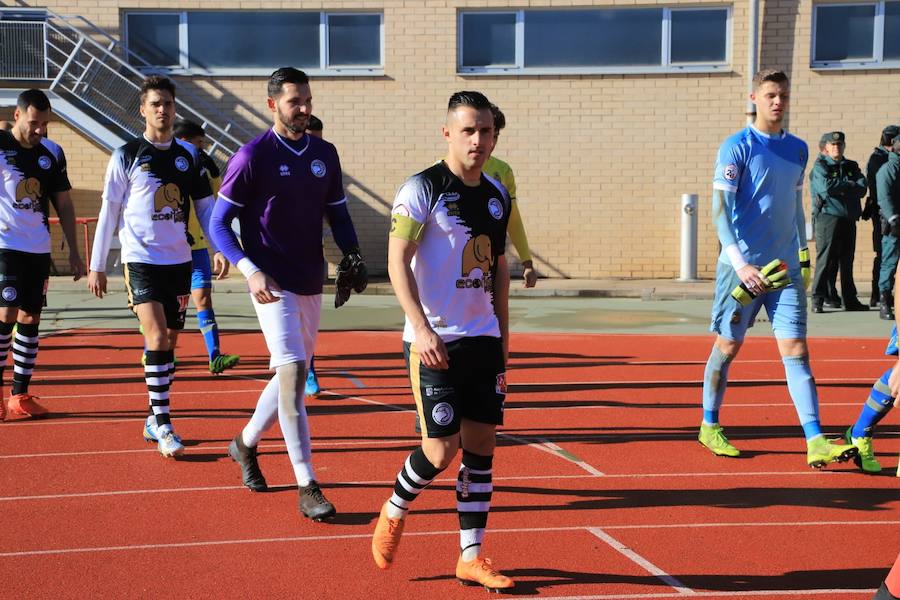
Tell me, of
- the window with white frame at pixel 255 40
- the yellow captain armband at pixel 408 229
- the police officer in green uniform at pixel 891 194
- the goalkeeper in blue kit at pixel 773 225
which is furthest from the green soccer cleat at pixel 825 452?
the window with white frame at pixel 255 40

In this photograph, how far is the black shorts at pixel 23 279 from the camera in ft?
26.7

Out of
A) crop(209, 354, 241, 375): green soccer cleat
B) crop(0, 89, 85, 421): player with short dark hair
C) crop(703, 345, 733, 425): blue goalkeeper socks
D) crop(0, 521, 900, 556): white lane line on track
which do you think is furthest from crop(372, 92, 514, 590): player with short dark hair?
crop(209, 354, 241, 375): green soccer cleat

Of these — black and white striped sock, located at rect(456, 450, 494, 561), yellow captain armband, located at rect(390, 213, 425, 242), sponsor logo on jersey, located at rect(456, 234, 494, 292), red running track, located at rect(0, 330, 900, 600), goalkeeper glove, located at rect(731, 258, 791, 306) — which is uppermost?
yellow captain armband, located at rect(390, 213, 425, 242)

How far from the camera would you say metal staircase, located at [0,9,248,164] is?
1925 centimetres

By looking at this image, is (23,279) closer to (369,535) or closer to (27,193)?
(27,193)

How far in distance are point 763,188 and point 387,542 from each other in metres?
3.33

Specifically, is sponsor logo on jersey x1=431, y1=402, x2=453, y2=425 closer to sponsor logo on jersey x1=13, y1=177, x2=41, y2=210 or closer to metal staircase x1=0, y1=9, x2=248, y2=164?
sponsor logo on jersey x1=13, y1=177, x2=41, y2=210

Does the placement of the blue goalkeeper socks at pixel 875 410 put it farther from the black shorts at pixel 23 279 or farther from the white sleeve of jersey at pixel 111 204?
the black shorts at pixel 23 279

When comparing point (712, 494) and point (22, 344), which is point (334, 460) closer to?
point (712, 494)

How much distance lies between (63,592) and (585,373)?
250 inches

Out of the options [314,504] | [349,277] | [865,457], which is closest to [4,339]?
[349,277]

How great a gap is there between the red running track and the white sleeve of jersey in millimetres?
1298

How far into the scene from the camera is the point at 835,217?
15.3m

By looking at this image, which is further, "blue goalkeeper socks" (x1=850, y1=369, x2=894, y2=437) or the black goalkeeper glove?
"blue goalkeeper socks" (x1=850, y1=369, x2=894, y2=437)
